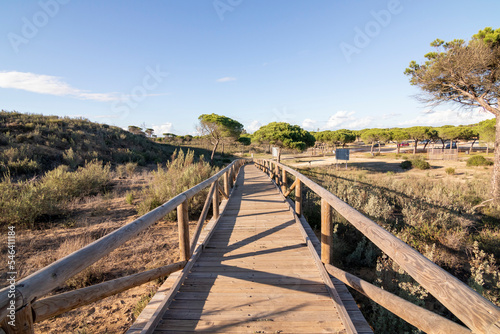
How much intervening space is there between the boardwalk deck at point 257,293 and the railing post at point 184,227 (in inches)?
8.8

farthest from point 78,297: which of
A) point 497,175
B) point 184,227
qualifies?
point 497,175

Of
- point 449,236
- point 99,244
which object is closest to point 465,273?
point 449,236

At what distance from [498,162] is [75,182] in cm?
1574

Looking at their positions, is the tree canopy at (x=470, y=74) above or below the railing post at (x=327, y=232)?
above

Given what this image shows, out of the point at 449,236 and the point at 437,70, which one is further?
the point at 437,70

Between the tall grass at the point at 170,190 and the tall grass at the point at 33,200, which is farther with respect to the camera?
the tall grass at the point at 170,190

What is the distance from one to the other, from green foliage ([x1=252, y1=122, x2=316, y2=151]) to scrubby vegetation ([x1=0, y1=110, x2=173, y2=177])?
1545 centimetres

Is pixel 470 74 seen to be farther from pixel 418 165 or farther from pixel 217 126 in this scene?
pixel 217 126

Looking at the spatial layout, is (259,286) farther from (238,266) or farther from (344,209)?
(344,209)

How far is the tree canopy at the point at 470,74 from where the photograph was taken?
8266mm

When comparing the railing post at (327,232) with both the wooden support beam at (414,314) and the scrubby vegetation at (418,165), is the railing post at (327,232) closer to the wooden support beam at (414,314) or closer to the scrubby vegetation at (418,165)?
the wooden support beam at (414,314)

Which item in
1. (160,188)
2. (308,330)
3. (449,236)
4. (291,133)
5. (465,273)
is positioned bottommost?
(465,273)

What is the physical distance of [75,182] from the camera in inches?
308

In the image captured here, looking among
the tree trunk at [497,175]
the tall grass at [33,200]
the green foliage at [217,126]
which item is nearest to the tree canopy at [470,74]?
the tree trunk at [497,175]
